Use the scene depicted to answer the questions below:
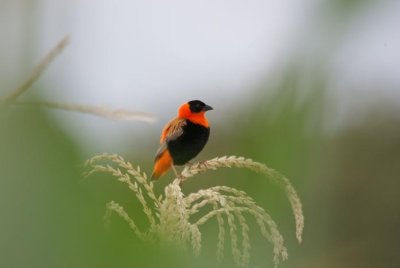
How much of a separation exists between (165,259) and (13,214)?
54mm

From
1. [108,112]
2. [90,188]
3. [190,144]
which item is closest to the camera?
[90,188]

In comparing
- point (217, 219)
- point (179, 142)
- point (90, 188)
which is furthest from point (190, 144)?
point (90, 188)

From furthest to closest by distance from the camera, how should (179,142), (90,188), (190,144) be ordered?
(179,142), (190,144), (90,188)

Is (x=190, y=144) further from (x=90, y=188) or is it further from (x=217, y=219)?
(x=90, y=188)

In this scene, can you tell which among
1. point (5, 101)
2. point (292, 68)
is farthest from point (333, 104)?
point (5, 101)

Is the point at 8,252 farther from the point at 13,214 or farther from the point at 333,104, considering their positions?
the point at 333,104

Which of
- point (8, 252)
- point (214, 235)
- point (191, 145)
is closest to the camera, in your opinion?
point (8, 252)

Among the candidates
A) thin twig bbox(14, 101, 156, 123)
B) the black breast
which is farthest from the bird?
thin twig bbox(14, 101, 156, 123)

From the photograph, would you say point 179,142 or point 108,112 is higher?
point 108,112

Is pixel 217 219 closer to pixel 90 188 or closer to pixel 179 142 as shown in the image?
pixel 90 188

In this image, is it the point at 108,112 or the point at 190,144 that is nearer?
the point at 108,112

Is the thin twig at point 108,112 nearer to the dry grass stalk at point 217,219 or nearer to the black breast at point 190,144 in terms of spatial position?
the dry grass stalk at point 217,219

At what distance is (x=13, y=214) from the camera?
219 mm

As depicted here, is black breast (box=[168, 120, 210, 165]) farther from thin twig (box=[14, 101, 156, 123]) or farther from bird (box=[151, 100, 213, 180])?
thin twig (box=[14, 101, 156, 123])
